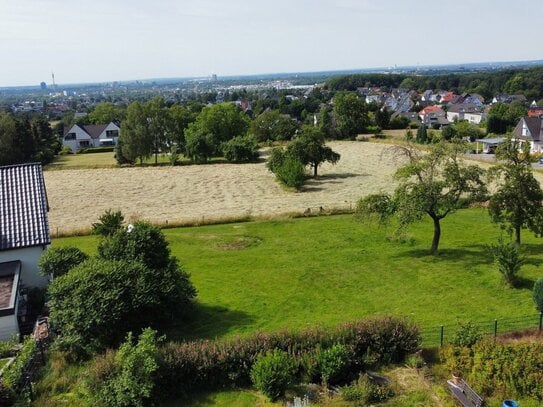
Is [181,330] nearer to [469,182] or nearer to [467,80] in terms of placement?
[469,182]

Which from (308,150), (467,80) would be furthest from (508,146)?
(467,80)

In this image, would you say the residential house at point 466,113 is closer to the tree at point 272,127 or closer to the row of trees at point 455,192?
the tree at point 272,127

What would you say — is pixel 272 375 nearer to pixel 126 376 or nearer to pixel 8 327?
pixel 126 376

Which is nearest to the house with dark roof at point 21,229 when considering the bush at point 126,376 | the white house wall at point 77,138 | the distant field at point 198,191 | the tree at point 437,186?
the bush at point 126,376

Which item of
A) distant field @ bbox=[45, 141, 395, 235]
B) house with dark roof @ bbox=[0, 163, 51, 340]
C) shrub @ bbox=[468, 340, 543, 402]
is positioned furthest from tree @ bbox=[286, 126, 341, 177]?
shrub @ bbox=[468, 340, 543, 402]

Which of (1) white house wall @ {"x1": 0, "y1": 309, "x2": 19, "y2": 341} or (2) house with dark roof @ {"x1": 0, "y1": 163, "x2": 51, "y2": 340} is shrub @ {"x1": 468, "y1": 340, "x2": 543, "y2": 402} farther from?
(2) house with dark roof @ {"x1": 0, "y1": 163, "x2": 51, "y2": 340}

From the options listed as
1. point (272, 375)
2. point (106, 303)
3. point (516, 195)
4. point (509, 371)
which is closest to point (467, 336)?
point (509, 371)
